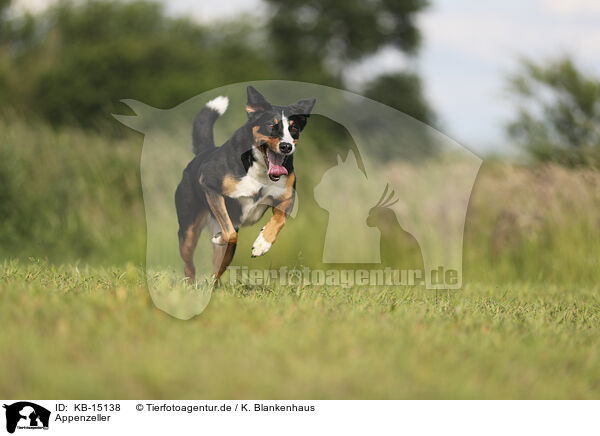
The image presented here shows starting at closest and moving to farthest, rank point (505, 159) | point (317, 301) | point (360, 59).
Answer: point (317, 301) < point (505, 159) < point (360, 59)

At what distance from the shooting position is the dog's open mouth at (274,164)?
367 centimetres

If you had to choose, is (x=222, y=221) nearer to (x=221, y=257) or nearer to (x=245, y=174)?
(x=245, y=174)

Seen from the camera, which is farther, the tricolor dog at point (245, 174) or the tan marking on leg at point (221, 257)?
the tan marking on leg at point (221, 257)

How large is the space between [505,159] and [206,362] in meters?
9.20

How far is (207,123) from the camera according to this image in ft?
14.7

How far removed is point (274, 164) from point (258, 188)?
27cm

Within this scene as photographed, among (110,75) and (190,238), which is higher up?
(110,75)

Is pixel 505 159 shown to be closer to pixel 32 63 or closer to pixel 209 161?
pixel 209 161

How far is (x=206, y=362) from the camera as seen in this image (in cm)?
297

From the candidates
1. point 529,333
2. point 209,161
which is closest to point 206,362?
point 209,161

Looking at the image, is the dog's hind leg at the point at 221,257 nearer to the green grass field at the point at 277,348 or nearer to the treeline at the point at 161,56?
the green grass field at the point at 277,348

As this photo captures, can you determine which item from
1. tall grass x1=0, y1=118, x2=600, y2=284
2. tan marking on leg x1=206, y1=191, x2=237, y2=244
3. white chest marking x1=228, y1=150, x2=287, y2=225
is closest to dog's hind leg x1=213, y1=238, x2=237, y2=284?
tan marking on leg x1=206, y1=191, x2=237, y2=244

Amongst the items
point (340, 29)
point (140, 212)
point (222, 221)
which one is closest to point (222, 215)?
point (222, 221)
